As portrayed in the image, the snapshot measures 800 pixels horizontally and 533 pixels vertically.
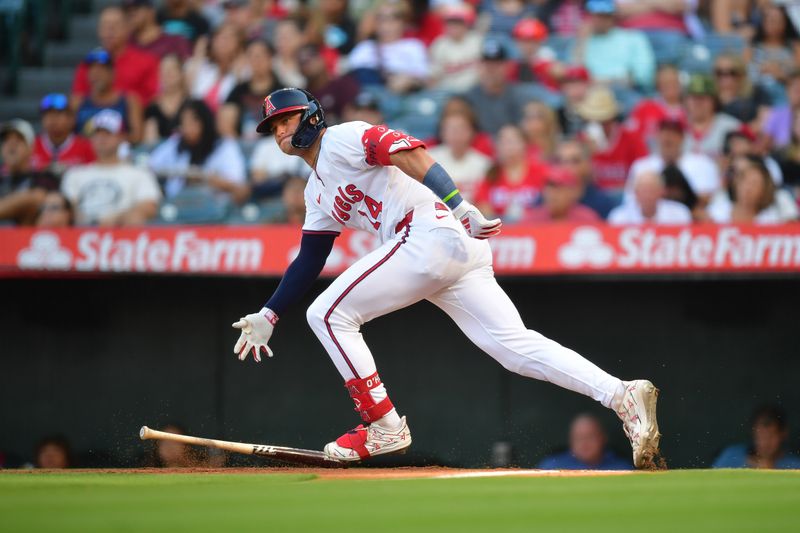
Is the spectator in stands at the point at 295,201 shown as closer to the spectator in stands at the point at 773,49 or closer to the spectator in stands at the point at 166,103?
the spectator in stands at the point at 166,103

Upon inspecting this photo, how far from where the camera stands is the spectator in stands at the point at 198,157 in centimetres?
919

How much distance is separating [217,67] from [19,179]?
215 centimetres

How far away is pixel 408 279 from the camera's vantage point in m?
5.16

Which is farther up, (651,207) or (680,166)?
(680,166)

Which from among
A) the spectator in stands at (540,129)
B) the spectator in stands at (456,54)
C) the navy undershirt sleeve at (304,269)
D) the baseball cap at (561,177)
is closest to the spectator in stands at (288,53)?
the spectator in stands at (456,54)

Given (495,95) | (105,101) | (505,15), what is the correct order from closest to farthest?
(495,95) → (105,101) → (505,15)

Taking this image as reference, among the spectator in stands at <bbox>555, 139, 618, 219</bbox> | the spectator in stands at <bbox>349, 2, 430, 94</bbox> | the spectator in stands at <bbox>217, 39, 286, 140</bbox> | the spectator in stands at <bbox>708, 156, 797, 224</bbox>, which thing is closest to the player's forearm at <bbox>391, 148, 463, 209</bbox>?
the spectator in stands at <bbox>708, 156, 797, 224</bbox>

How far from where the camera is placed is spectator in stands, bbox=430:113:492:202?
8.66m

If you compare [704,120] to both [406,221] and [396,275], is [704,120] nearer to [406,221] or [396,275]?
[406,221]

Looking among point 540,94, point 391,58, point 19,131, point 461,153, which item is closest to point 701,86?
point 540,94

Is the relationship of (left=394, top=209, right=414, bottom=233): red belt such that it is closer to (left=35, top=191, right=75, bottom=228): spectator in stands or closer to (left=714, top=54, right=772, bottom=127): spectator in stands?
(left=35, top=191, right=75, bottom=228): spectator in stands

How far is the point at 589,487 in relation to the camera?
4406 mm

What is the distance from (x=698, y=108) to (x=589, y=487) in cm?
530

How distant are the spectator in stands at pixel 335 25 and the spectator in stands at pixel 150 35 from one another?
120 centimetres
